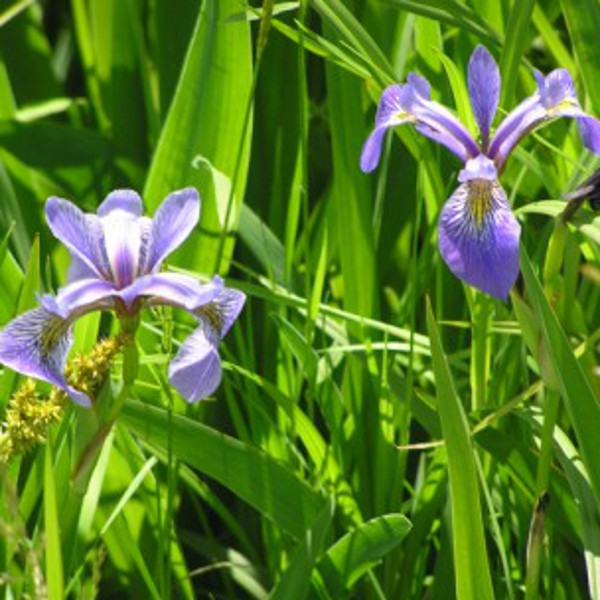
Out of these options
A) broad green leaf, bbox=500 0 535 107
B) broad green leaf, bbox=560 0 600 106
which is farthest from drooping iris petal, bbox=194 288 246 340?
broad green leaf, bbox=560 0 600 106

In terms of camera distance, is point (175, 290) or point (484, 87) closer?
point (175, 290)

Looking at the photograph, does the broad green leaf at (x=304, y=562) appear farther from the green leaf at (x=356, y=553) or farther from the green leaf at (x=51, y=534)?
the green leaf at (x=51, y=534)

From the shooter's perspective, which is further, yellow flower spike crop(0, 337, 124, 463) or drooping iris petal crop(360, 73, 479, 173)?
drooping iris petal crop(360, 73, 479, 173)

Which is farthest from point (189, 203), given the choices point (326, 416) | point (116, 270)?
point (326, 416)

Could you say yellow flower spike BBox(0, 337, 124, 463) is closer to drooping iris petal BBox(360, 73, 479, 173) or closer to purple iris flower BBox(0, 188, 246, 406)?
purple iris flower BBox(0, 188, 246, 406)

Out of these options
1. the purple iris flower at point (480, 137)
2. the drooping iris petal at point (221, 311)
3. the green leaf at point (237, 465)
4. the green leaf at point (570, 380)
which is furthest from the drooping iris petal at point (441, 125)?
the green leaf at point (237, 465)

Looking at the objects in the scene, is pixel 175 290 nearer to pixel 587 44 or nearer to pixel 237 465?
pixel 237 465

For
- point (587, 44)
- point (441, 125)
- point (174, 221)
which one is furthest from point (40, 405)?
point (587, 44)
